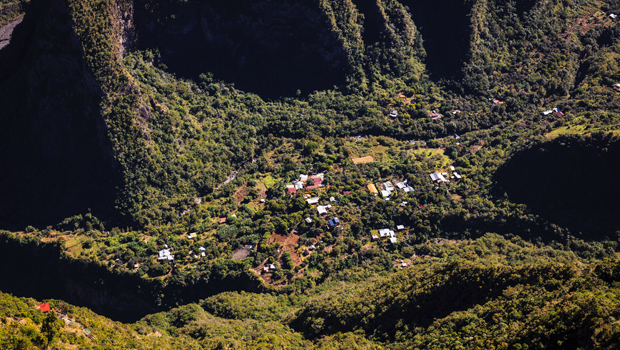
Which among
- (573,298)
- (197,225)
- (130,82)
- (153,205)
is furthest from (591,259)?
(130,82)

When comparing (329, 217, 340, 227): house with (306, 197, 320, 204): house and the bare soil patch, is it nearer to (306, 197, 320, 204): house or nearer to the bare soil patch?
(306, 197, 320, 204): house

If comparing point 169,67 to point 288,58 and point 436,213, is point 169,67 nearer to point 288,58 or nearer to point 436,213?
point 288,58

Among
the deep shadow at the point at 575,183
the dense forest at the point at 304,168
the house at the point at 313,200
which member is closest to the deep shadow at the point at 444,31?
the dense forest at the point at 304,168

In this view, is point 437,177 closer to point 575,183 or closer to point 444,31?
point 575,183

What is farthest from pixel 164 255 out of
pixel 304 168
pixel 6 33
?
pixel 6 33

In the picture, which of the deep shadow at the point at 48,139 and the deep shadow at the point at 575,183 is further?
the deep shadow at the point at 48,139

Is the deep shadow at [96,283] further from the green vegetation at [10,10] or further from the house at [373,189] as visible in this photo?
the green vegetation at [10,10]
